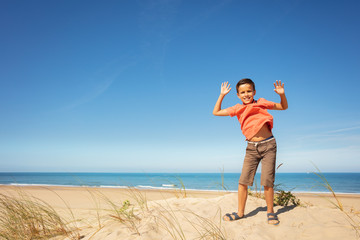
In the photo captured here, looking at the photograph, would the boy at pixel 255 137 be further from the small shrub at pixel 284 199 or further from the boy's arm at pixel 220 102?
the small shrub at pixel 284 199

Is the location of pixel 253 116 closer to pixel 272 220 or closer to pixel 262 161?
pixel 262 161

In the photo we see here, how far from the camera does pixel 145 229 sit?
295 centimetres

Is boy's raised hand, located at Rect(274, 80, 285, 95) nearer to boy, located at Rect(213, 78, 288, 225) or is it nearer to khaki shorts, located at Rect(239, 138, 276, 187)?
boy, located at Rect(213, 78, 288, 225)

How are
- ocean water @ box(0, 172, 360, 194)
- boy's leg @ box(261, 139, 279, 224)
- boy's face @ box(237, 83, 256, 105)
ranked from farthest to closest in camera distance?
ocean water @ box(0, 172, 360, 194) < boy's face @ box(237, 83, 256, 105) < boy's leg @ box(261, 139, 279, 224)

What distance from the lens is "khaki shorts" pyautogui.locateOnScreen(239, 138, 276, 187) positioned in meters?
3.28

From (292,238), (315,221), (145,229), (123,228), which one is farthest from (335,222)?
(123,228)

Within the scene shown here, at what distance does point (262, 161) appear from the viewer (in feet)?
11.1

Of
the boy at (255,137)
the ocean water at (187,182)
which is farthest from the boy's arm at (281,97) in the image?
the ocean water at (187,182)

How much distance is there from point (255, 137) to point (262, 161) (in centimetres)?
36

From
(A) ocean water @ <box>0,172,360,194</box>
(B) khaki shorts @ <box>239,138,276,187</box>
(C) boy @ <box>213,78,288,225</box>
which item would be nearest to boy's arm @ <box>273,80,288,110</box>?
(C) boy @ <box>213,78,288,225</box>

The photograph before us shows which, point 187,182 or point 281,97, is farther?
point 187,182

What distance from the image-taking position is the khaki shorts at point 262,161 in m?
3.28

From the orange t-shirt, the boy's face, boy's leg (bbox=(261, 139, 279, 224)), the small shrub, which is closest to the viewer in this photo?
boy's leg (bbox=(261, 139, 279, 224))

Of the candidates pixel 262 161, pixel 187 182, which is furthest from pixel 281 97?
pixel 187 182
